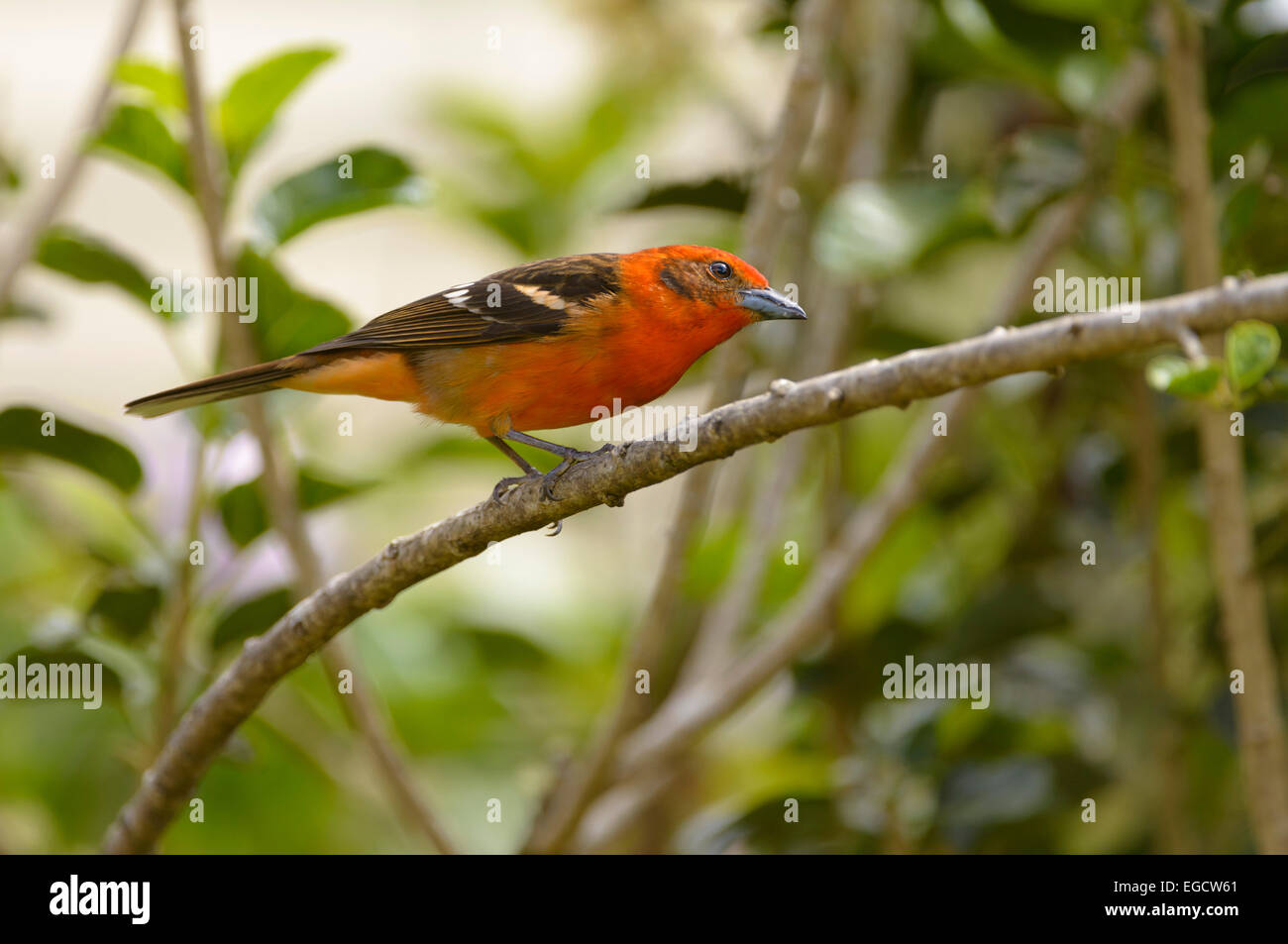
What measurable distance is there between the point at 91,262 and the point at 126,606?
0.94 meters

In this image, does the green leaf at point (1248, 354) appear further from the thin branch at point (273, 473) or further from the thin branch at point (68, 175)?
the thin branch at point (68, 175)

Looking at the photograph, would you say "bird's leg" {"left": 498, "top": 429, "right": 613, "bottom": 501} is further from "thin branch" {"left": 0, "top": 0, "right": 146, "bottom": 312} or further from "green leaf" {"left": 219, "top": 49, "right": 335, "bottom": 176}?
"thin branch" {"left": 0, "top": 0, "right": 146, "bottom": 312}

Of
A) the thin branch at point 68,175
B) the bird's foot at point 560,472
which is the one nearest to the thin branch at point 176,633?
the thin branch at point 68,175

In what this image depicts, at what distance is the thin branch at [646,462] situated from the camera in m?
1.69

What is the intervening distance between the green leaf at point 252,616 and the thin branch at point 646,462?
2.57 ft

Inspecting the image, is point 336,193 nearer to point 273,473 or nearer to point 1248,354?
point 273,473

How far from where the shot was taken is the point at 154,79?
11.3ft

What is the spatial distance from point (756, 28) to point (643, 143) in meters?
1.39

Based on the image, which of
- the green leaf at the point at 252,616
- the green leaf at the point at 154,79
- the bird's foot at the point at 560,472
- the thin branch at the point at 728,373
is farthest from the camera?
the green leaf at the point at 252,616

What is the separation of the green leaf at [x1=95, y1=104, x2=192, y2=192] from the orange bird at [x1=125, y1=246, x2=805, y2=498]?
669mm

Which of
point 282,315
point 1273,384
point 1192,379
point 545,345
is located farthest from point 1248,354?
point 282,315

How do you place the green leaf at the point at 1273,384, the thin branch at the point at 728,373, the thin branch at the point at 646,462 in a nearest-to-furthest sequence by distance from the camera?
1. the thin branch at the point at 646,462
2. the green leaf at the point at 1273,384
3. the thin branch at the point at 728,373

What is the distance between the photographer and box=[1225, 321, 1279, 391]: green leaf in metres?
1.93
